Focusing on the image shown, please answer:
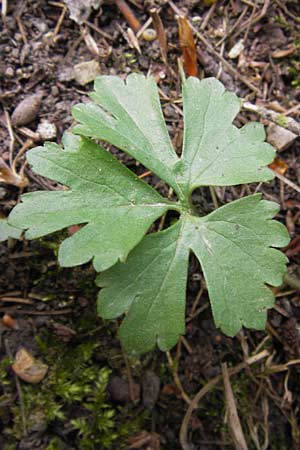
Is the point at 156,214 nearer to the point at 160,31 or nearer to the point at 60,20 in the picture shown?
the point at 160,31

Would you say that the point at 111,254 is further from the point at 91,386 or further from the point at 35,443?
the point at 35,443

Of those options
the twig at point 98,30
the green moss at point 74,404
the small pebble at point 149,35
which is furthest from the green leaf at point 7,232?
the small pebble at point 149,35

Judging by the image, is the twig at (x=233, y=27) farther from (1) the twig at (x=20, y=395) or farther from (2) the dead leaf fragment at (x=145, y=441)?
(2) the dead leaf fragment at (x=145, y=441)

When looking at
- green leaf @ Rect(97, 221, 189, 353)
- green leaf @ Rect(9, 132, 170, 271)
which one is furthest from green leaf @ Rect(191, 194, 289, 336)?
green leaf @ Rect(9, 132, 170, 271)

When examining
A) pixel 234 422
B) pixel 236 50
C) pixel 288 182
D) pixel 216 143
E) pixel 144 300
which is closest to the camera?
pixel 144 300

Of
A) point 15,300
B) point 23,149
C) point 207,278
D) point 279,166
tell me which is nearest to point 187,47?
point 279,166
